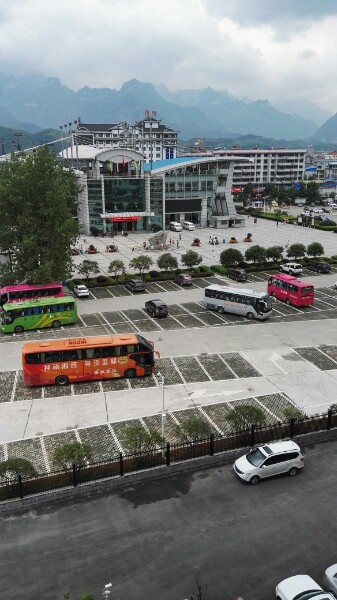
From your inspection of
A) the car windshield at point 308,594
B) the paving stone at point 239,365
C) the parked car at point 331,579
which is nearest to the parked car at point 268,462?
the parked car at point 331,579

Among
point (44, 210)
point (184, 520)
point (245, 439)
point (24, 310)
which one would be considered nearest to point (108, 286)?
point (44, 210)

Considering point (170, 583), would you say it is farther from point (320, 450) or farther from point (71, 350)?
point (71, 350)

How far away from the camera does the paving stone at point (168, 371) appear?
26.7 m

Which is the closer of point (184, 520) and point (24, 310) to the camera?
point (184, 520)

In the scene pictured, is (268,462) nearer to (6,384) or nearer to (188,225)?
(6,384)

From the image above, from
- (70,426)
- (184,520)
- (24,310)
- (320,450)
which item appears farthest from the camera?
(24,310)

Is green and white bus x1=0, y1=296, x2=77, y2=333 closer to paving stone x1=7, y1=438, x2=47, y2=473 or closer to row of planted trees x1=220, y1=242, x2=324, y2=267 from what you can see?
paving stone x1=7, y1=438, x2=47, y2=473

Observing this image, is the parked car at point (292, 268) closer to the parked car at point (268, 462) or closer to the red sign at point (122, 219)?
the red sign at point (122, 219)

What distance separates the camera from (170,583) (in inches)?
513

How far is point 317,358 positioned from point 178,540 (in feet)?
57.3

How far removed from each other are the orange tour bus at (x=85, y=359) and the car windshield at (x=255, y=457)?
10024 millimetres

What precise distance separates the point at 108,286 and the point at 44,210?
10.1 meters

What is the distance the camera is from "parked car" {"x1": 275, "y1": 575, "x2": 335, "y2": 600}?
11.9m

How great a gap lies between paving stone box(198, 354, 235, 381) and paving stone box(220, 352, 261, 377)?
368mm
